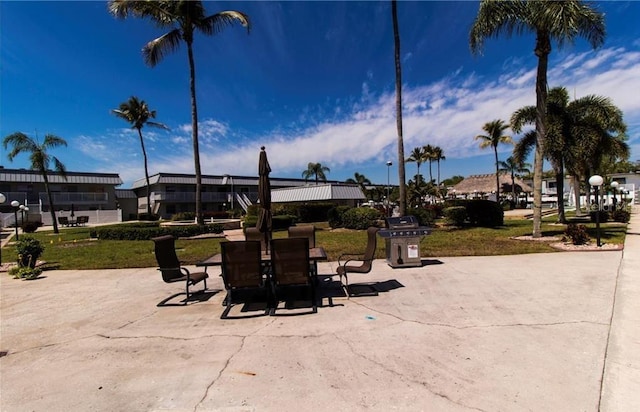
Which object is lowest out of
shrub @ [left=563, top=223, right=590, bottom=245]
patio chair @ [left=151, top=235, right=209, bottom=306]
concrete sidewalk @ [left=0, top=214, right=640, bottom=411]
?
concrete sidewalk @ [left=0, top=214, right=640, bottom=411]

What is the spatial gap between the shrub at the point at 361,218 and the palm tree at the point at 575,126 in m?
8.97

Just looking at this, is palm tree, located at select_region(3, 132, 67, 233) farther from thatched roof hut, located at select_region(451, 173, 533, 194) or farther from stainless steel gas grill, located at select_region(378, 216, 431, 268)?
thatched roof hut, located at select_region(451, 173, 533, 194)

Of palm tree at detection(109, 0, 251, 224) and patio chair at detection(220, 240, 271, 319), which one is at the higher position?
palm tree at detection(109, 0, 251, 224)

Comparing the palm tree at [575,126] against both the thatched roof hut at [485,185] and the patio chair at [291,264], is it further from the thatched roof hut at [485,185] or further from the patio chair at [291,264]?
the thatched roof hut at [485,185]

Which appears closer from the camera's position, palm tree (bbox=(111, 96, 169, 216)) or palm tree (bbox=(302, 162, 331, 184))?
palm tree (bbox=(111, 96, 169, 216))

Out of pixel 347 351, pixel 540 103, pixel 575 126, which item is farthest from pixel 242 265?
pixel 575 126

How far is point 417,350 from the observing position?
142 inches

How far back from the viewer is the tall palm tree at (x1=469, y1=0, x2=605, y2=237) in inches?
440

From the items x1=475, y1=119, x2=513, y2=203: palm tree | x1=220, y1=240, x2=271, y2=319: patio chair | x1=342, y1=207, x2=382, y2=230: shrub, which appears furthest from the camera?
x1=475, y1=119, x2=513, y2=203: palm tree

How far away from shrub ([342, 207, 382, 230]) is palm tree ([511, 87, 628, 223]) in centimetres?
897

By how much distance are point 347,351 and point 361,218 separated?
1672 centimetres

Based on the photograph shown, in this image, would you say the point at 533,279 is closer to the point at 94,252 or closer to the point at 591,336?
the point at 591,336

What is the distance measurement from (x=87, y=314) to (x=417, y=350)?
4.99 m

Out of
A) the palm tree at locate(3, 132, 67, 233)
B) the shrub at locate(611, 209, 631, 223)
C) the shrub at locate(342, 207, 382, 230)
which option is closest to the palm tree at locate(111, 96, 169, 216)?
the palm tree at locate(3, 132, 67, 233)
